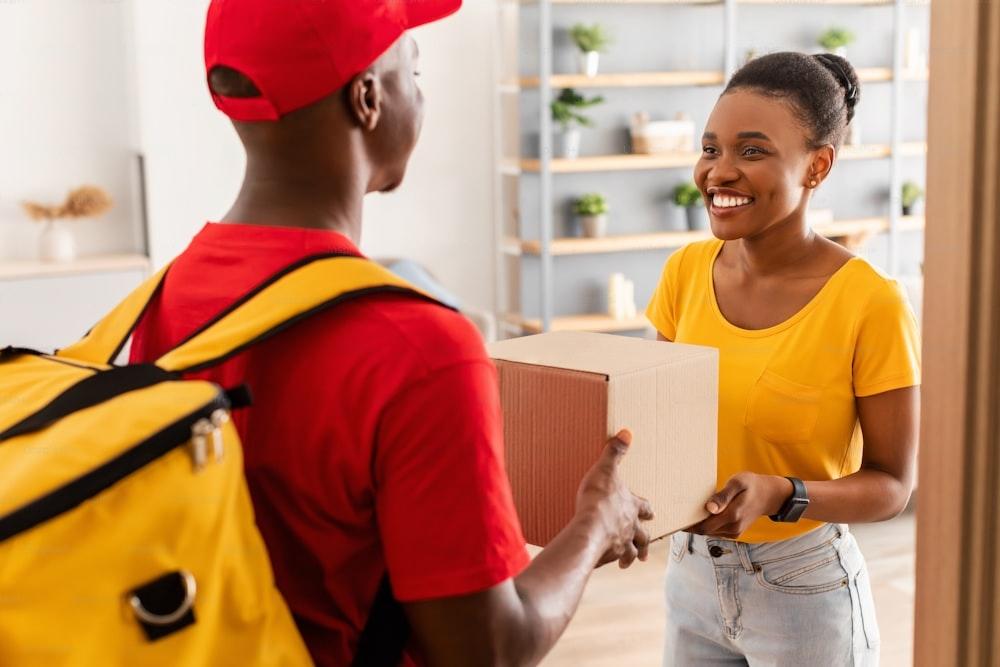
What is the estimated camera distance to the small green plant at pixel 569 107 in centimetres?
496

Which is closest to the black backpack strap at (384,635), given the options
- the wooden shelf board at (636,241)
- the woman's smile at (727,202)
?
the woman's smile at (727,202)

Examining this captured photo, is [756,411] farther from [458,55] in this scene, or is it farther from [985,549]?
[458,55]

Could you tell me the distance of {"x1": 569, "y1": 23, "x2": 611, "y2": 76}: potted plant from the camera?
497 cm

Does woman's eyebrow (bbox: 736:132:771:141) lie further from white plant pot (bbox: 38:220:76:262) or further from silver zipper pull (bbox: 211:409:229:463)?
white plant pot (bbox: 38:220:76:262)

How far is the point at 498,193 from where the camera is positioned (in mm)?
5332

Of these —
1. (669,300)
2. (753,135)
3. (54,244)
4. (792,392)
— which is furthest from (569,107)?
(792,392)

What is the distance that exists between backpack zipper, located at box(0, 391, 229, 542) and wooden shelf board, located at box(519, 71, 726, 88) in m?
4.27

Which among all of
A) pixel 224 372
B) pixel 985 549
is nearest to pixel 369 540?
pixel 224 372

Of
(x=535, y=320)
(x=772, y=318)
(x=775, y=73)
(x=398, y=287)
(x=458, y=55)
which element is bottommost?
(x=535, y=320)

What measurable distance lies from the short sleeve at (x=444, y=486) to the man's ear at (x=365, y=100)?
0.23m

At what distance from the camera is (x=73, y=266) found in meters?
4.31

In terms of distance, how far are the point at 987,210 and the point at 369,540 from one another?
524 millimetres

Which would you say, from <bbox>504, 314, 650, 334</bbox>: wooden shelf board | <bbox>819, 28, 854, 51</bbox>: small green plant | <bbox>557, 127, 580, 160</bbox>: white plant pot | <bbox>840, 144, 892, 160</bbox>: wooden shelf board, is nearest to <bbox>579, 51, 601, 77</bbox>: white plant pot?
<bbox>557, 127, 580, 160</bbox>: white plant pot

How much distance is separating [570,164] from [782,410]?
3.58 meters
